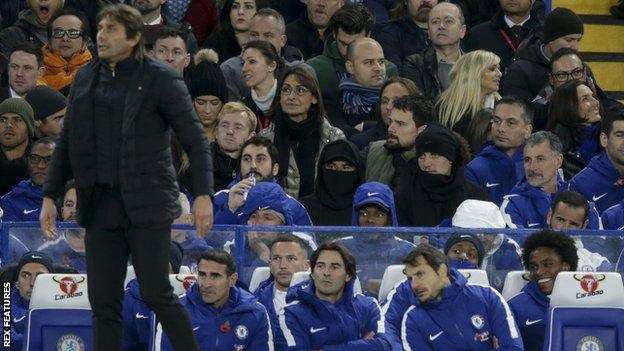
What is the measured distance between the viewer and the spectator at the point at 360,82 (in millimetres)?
12844

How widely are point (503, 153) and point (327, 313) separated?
8.69ft

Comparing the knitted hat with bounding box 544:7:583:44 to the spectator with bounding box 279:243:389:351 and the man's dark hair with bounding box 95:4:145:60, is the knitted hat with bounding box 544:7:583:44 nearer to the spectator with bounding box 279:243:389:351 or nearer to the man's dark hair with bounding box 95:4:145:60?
the spectator with bounding box 279:243:389:351

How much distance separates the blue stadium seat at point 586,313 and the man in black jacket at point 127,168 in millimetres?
2866

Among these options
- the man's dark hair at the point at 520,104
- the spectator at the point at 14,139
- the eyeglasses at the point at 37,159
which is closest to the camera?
the eyeglasses at the point at 37,159

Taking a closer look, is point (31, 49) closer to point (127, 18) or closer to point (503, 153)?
point (503, 153)

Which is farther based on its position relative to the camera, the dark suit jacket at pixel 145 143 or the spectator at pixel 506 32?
the spectator at pixel 506 32

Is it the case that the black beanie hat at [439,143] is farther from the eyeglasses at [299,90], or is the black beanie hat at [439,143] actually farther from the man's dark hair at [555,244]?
the man's dark hair at [555,244]

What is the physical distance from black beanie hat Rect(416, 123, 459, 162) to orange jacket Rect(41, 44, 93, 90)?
9.74ft

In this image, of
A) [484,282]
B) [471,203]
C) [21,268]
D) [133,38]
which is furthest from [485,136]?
[133,38]

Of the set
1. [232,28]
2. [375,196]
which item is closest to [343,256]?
[375,196]

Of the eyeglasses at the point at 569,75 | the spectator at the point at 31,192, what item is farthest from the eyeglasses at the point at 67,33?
the eyeglasses at the point at 569,75

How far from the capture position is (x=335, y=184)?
461 inches

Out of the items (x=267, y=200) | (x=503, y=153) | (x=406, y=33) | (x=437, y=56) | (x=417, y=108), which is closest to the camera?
(x=267, y=200)

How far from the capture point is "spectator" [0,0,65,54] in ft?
44.8
